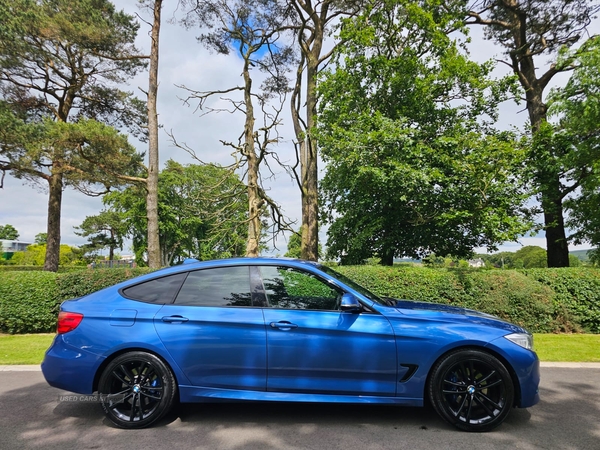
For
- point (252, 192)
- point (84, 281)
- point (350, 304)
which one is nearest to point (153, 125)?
point (252, 192)

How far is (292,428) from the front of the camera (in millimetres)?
3152

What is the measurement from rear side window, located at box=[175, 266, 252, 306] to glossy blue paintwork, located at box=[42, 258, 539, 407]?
0.10 metres

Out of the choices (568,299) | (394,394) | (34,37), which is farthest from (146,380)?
(34,37)

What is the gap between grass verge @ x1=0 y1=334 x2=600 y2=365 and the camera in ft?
18.4

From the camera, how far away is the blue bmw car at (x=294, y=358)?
3143 mm

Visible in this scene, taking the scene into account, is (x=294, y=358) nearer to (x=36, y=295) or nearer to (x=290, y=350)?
(x=290, y=350)

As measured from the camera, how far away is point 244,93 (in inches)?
484

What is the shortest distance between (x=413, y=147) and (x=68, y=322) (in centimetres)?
1047

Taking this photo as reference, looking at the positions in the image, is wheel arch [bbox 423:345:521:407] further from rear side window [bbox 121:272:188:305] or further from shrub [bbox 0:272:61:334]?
shrub [bbox 0:272:61:334]

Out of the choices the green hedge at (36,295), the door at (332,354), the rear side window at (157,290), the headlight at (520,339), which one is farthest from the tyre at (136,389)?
the green hedge at (36,295)

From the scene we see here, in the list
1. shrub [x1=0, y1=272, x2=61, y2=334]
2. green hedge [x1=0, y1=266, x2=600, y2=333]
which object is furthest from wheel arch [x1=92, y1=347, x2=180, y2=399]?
shrub [x1=0, y1=272, x2=61, y2=334]

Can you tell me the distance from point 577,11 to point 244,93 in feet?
42.7

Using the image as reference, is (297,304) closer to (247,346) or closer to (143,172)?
(247,346)

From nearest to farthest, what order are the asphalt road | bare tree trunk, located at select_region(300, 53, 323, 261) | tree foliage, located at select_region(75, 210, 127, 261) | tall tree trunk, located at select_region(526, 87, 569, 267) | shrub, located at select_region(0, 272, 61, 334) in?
the asphalt road < shrub, located at select_region(0, 272, 61, 334) < tall tree trunk, located at select_region(526, 87, 569, 267) < bare tree trunk, located at select_region(300, 53, 323, 261) < tree foliage, located at select_region(75, 210, 127, 261)
